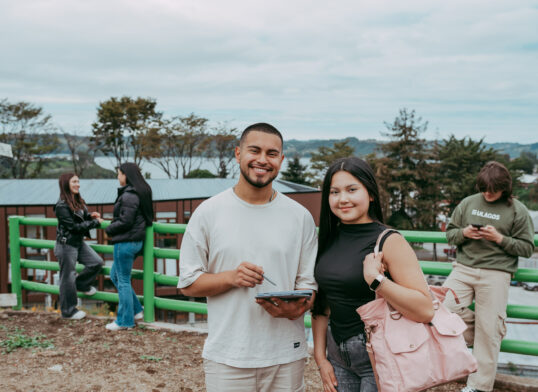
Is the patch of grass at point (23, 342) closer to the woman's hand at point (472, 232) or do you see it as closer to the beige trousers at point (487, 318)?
the beige trousers at point (487, 318)

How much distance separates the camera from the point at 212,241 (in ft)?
7.18

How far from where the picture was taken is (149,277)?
5172 mm

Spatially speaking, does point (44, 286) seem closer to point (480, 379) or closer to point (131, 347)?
point (131, 347)

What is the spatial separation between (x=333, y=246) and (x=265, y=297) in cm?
45

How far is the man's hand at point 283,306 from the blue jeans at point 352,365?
28cm

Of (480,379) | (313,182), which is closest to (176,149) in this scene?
(313,182)

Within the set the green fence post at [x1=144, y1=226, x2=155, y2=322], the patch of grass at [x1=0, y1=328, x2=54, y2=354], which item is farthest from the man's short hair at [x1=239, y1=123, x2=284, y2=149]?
the patch of grass at [x1=0, y1=328, x2=54, y2=354]

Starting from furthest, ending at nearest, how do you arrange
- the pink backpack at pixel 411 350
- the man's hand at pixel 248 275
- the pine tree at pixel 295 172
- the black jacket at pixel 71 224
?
1. the pine tree at pixel 295 172
2. the black jacket at pixel 71 224
3. the man's hand at pixel 248 275
4. the pink backpack at pixel 411 350

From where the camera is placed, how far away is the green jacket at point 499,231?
344 cm

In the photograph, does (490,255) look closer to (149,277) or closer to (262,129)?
(262,129)

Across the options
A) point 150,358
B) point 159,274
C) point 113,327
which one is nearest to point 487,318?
point 150,358

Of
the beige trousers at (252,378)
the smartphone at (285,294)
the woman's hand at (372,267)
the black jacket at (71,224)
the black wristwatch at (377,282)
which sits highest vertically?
the woman's hand at (372,267)

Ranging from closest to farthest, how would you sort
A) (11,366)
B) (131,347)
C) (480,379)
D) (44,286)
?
(480,379) → (11,366) → (131,347) → (44,286)

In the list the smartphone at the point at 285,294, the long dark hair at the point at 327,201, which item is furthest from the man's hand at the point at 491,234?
the smartphone at the point at 285,294
